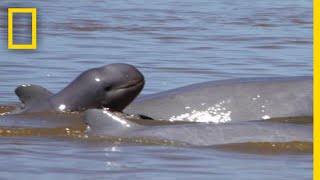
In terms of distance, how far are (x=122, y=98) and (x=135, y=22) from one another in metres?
9.83

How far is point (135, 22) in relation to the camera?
1994 cm

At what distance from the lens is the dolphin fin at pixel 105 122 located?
892cm

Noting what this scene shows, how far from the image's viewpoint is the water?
805 centimetres

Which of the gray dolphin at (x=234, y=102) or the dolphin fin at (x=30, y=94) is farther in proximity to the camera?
the dolphin fin at (x=30, y=94)

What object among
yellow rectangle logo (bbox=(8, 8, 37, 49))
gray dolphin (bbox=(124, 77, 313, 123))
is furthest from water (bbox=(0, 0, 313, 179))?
gray dolphin (bbox=(124, 77, 313, 123))

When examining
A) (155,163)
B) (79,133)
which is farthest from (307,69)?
(155,163)

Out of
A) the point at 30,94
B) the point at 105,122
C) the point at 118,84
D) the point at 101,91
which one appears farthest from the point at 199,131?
the point at 30,94

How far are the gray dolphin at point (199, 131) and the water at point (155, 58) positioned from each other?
131 millimetres

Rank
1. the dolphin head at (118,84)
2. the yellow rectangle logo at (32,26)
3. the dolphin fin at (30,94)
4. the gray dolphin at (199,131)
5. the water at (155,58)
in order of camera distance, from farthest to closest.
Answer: the yellow rectangle logo at (32,26)
the dolphin fin at (30,94)
the dolphin head at (118,84)
the gray dolphin at (199,131)
the water at (155,58)

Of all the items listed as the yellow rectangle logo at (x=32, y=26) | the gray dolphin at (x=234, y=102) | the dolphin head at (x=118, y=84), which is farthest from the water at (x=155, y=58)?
the gray dolphin at (x=234, y=102)

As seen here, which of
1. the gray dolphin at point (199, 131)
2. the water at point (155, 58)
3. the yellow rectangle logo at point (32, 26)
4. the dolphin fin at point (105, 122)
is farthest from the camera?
the yellow rectangle logo at point (32, 26)

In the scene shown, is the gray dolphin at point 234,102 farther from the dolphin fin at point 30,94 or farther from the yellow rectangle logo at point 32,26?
the yellow rectangle logo at point 32,26

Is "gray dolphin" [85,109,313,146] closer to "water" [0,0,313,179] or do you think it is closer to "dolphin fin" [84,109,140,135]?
"dolphin fin" [84,109,140,135]

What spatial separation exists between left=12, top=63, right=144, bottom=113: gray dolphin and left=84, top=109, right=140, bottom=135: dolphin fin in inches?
44.0
